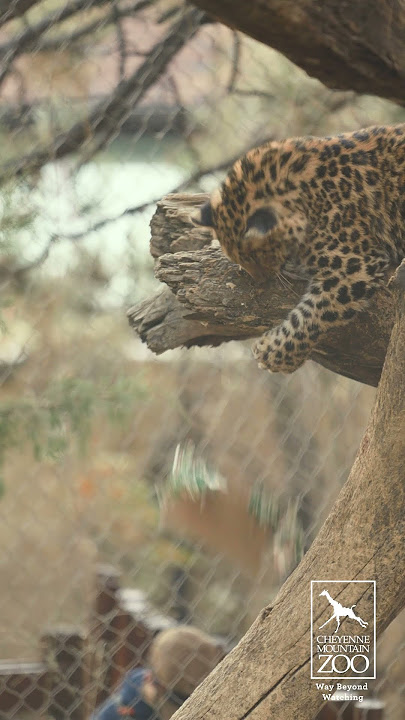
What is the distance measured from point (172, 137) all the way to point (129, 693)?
239cm

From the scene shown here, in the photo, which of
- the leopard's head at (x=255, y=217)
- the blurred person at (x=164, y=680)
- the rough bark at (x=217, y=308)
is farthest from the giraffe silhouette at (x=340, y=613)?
the blurred person at (x=164, y=680)

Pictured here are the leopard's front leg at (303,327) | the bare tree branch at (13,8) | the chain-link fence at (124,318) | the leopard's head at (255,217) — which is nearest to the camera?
the leopard's front leg at (303,327)

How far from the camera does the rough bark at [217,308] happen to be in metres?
2.32

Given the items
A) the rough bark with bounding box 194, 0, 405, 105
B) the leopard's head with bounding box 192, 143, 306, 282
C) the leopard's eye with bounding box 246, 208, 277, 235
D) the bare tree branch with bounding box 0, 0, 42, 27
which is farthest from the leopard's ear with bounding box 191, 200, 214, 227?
the bare tree branch with bounding box 0, 0, 42, 27

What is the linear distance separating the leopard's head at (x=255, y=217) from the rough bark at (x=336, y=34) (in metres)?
0.91

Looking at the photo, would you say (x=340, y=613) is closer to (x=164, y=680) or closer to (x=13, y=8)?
(x=164, y=680)

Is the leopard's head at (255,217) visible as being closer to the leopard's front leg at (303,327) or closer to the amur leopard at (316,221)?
the amur leopard at (316,221)

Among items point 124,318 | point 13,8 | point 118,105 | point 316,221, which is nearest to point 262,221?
point 316,221

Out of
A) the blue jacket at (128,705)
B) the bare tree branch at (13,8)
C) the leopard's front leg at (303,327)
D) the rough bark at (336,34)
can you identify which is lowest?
the blue jacket at (128,705)

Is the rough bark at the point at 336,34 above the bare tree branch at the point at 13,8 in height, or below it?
below

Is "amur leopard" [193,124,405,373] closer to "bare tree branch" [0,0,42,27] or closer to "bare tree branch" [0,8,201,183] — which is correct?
"bare tree branch" [0,0,42,27]

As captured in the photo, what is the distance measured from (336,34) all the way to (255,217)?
115 cm

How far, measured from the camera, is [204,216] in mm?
2588

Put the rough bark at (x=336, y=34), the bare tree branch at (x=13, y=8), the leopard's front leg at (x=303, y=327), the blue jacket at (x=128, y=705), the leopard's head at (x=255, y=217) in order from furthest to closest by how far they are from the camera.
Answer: the blue jacket at (x=128, y=705) → the bare tree branch at (x=13, y=8) → the leopard's head at (x=255, y=217) → the leopard's front leg at (x=303, y=327) → the rough bark at (x=336, y=34)
